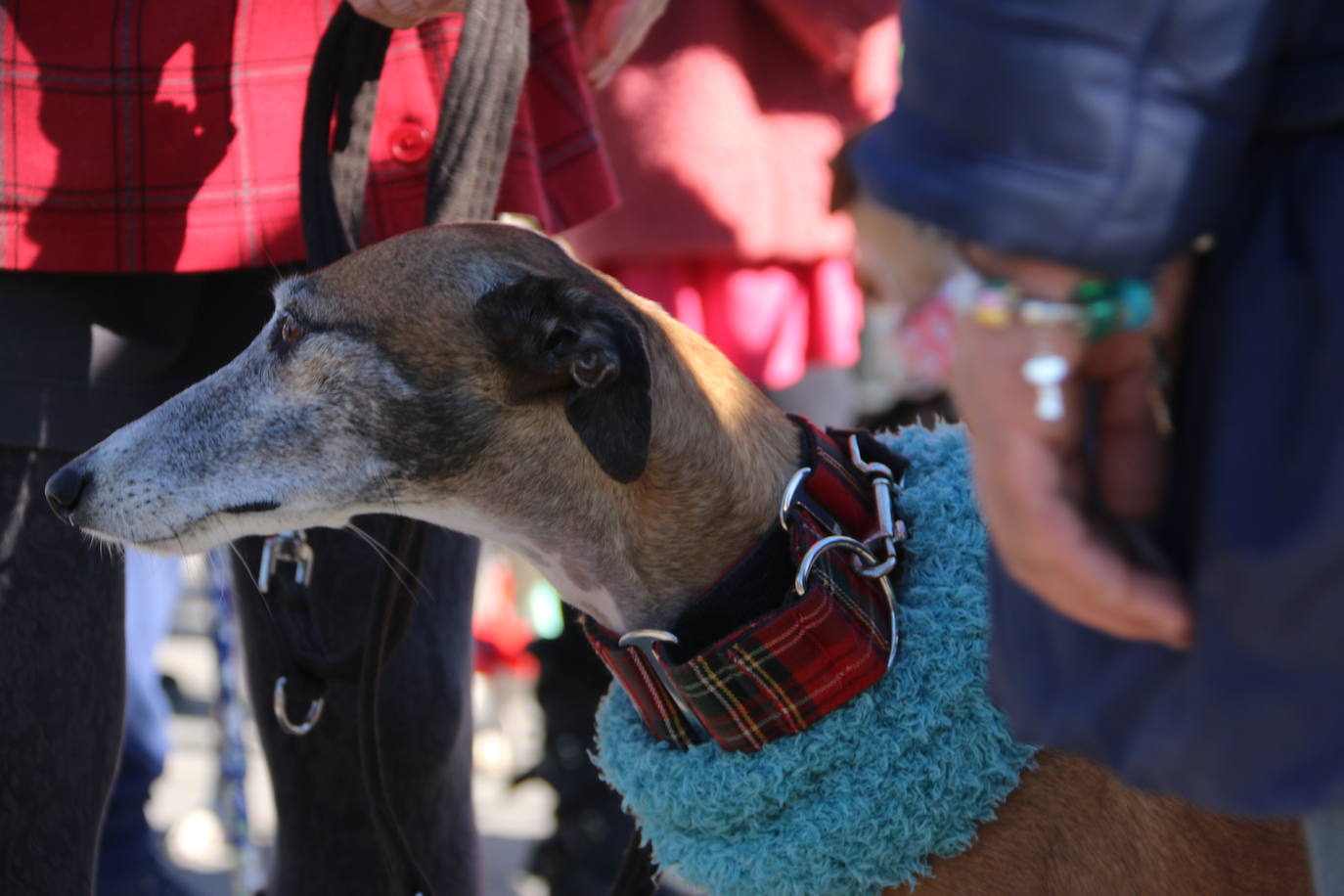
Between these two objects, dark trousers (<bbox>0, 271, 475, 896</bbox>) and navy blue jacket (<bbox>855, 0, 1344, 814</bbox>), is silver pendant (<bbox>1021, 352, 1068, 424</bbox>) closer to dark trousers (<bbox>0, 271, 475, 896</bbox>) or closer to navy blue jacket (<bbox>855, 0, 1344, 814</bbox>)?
navy blue jacket (<bbox>855, 0, 1344, 814</bbox>)

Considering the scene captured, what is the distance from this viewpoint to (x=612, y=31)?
2.10m

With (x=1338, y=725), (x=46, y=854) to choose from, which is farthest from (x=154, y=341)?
(x=1338, y=725)

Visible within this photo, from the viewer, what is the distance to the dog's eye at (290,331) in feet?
6.04

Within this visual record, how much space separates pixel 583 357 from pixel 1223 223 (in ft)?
3.02

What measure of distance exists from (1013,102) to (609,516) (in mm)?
1007

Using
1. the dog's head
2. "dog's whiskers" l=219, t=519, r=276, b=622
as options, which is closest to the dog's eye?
the dog's head

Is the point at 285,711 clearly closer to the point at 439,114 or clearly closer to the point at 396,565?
the point at 396,565

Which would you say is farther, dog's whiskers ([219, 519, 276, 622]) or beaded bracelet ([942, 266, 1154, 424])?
dog's whiskers ([219, 519, 276, 622])

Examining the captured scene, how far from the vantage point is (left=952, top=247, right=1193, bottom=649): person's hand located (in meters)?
0.85

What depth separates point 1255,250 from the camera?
31.9 inches

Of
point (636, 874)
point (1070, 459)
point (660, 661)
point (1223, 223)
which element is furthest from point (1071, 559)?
point (636, 874)

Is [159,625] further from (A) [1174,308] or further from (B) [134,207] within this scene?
(A) [1174,308]

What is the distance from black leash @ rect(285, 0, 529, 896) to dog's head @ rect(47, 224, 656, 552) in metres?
0.08

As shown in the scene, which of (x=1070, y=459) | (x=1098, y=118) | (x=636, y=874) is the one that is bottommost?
(x=636, y=874)
